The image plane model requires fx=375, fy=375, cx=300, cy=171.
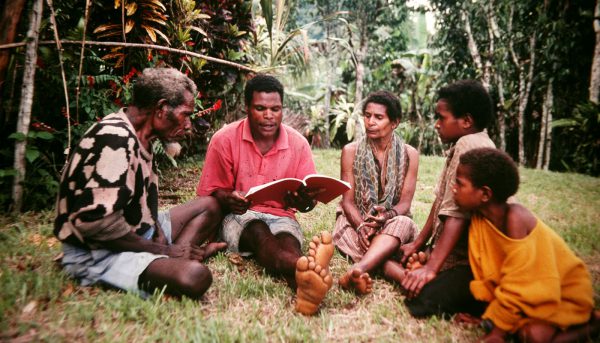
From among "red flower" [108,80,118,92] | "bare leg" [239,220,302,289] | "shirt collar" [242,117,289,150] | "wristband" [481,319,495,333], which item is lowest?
"wristband" [481,319,495,333]

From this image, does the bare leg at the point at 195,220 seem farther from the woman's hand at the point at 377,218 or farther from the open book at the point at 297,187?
the woman's hand at the point at 377,218

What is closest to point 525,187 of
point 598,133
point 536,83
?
point 598,133

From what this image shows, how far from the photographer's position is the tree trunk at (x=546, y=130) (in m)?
8.76

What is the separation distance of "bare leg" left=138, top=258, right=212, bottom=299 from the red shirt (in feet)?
3.23

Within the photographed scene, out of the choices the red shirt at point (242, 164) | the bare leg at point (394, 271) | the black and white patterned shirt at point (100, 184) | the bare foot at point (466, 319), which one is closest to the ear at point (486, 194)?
the bare foot at point (466, 319)

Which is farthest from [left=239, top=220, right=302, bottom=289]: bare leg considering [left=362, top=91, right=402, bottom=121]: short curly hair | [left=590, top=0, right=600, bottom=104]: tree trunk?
[left=590, top=0, right=600, bottom=104]: tree trunk

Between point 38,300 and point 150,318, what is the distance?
68 cm

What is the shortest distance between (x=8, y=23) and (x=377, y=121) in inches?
127

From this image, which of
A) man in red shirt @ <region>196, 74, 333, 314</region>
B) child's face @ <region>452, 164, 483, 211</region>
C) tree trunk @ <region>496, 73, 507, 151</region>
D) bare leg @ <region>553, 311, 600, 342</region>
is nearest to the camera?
bare leg @ <region>553, 311, 600, 342</region>

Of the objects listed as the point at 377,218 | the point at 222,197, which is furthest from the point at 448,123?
the point at 222,197

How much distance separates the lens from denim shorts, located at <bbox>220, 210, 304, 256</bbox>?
2973 mm

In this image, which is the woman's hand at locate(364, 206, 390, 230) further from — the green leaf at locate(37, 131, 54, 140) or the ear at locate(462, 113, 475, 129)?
the green leaf at locate(37, 131, 54, 140)

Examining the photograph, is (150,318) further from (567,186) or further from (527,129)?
(527,129)

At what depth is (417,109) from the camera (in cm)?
1174
